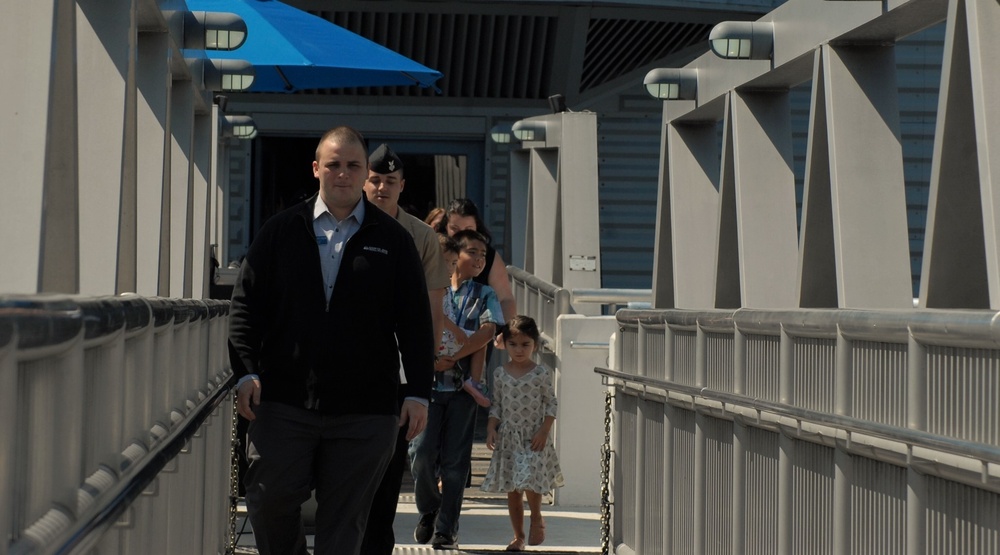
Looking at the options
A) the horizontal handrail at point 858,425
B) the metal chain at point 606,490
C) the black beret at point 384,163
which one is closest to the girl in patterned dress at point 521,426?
the metal chain at point 606,490

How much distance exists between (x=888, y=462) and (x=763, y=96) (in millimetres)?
5202

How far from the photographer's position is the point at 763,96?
31.2 ft

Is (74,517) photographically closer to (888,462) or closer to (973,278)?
(888,462)

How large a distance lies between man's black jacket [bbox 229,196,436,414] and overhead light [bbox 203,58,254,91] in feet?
18.5

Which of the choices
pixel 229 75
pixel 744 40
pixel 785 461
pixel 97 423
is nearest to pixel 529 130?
pixel 229 75

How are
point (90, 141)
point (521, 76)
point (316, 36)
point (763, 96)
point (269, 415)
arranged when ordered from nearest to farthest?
1. point (269, 415)
2. point (90, 141)
3. point (763, 96)
4. point (316, 36)
5. point (521, 76)

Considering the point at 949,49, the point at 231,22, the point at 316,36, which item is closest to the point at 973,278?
the point at 949,49

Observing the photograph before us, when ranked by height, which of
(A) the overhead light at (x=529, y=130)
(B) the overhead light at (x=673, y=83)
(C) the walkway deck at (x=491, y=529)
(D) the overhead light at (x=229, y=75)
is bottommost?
(C) the walkway deck at (x=491, y=529)

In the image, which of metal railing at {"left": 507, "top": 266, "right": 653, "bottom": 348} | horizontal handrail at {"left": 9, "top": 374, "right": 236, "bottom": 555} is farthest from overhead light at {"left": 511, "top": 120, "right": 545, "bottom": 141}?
horizontal handrail at {"left": 9, "top": 374, "right": 236, "bottom": 555}

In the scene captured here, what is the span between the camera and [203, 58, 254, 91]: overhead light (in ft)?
38.7

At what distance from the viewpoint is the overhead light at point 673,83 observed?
33.6 feet

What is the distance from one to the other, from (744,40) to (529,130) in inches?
392

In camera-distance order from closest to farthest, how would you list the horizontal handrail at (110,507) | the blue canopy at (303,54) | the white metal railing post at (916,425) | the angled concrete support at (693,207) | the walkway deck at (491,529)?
1. the horizontal handrail at (110,507)
2. the white metal railing post at (916,425)
3. the walkway deck at (491,529)
4. the angled concrete support at (693,207)
5. the blue canopy at (303,54)

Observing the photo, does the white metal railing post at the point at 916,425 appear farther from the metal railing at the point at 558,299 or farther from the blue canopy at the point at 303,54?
the blue canopy at the point at 303,54
